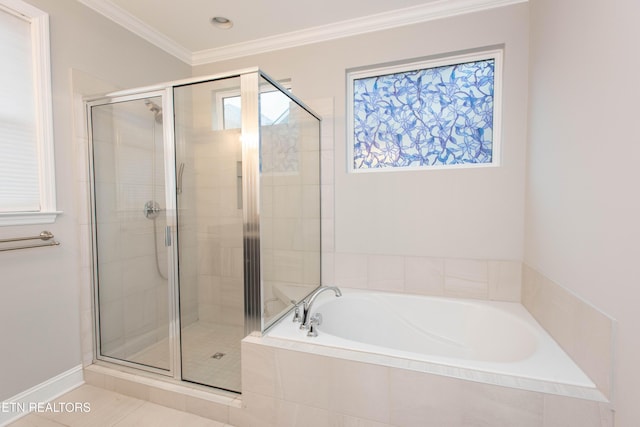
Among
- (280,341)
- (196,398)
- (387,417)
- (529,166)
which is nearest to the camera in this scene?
(387,417)

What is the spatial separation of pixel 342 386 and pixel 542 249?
135 centimetres

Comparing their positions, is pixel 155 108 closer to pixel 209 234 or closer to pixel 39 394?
pixel 209 234

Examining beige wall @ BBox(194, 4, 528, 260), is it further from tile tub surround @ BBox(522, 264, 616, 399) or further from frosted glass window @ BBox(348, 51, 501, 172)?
tile tub surround @ BBox(522, 264, 616, 399)

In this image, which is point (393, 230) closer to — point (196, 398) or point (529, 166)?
point (529, 166)

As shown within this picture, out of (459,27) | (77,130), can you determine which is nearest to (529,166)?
(459,27)

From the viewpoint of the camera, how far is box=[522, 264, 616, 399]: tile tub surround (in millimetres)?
1073

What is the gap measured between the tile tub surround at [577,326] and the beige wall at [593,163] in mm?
34

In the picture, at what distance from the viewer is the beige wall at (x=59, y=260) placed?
1599 millimetres

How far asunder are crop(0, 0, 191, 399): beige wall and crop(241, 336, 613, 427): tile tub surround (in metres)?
1.24

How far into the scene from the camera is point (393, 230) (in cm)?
225

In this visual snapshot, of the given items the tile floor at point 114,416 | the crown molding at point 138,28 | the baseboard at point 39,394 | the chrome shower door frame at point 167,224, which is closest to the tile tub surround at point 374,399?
the tile floor at point 114,416

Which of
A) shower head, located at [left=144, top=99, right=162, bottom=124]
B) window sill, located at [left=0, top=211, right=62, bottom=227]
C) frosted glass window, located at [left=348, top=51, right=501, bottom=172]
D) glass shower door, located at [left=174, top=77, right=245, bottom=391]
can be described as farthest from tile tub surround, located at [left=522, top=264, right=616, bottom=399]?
window sill, located at [left=0, top=211, right=62, bottom=227]

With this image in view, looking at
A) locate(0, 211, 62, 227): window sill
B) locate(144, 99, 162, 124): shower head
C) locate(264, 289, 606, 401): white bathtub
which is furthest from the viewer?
locate(144, 99, 162, 124): shower head

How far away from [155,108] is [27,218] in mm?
937
